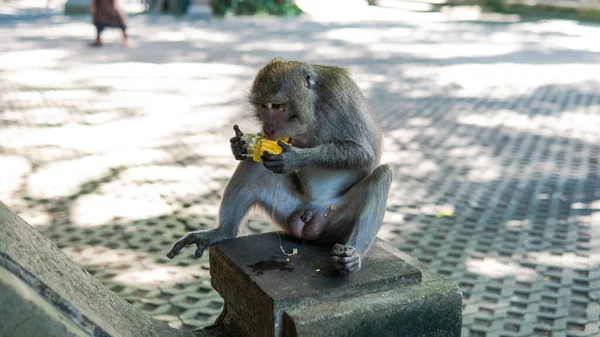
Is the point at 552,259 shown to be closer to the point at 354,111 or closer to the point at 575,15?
the point at 354,111

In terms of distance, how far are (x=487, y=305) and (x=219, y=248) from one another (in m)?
1.73

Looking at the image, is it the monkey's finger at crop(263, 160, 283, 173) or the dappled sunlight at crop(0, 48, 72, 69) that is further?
the dappled sunlight at crop(0, 48, 72, 69)

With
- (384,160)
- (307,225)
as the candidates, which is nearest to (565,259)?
(307,225)

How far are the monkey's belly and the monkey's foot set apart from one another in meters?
0.35

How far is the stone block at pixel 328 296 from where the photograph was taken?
2.37 m

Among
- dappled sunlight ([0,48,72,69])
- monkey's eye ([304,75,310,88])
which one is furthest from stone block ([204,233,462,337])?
dappled sunlight ([0,48,72,69])

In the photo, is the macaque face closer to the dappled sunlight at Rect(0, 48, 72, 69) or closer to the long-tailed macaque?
the long-tailed macaque

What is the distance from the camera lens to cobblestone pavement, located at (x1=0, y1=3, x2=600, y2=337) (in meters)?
4.13

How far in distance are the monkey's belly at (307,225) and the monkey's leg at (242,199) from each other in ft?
0.25

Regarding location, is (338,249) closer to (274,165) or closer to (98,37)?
(274,165)

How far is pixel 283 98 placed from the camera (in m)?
2.75

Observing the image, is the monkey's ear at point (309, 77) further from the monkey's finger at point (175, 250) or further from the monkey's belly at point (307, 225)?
the monkey's finger at point (175, 250)

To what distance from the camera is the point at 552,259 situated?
175 inches

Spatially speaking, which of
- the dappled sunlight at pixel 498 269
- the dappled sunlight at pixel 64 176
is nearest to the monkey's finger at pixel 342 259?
the dappled sunlight at pixel 498 269
